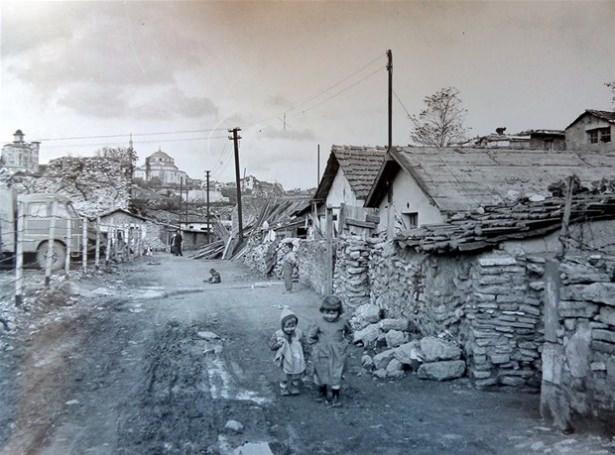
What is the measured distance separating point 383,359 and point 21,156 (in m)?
26.8

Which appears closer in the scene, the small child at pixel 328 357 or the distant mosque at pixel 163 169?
the small child at pixel 328 357

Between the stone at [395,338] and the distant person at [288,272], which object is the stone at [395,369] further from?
the distant person at [288,272]

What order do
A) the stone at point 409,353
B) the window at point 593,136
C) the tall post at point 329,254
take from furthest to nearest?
the window at point 593,136 < the tall post at point 329,254 < the stone at point 409,353

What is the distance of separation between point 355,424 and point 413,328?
3292mm

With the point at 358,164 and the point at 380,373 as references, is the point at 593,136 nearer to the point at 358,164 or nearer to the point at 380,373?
the point at 358,164

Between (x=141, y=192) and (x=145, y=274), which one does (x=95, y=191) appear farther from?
(x=145, y=274)

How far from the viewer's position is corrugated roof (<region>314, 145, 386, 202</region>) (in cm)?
1934

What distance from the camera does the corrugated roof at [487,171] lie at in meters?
12.1

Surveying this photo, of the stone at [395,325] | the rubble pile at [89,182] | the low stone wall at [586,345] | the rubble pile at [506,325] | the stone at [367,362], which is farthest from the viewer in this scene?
the rubble pile at [89,182]

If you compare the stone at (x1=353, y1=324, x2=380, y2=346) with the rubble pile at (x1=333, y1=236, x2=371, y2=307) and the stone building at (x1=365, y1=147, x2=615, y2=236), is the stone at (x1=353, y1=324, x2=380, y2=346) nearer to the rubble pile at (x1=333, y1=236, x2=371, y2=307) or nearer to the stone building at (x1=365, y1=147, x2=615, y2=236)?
the rubble pile at (x1=333, y1=236, x2=371, y2=307)

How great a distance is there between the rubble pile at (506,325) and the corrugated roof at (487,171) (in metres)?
5.04

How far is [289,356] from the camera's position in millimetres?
6230

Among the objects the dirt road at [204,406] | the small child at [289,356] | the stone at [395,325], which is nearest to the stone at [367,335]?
the stone at [395,325]

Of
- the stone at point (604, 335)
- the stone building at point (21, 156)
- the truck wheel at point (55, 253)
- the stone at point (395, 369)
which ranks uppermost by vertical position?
the stone building at point (21, 156)
